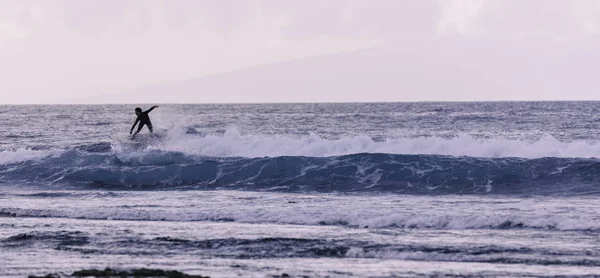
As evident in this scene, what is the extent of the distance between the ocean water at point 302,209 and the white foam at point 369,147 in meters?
0.06

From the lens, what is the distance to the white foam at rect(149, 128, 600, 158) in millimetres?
29031

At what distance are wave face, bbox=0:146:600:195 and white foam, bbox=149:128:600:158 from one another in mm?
2504

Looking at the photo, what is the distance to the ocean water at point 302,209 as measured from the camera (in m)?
12.6

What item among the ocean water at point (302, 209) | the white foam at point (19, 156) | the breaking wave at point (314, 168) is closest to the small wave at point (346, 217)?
the ocean water at point (302, 209)

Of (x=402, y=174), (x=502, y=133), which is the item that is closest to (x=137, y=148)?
(x=402, y=174)

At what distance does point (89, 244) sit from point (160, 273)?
3.87 m

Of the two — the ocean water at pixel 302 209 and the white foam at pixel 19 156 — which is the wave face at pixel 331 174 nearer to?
the ocean water at pixel 302 209

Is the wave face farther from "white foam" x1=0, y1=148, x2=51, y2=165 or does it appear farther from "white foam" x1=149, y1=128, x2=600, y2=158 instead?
"white foam" x1=149, y1=128, x2=600, y2=158

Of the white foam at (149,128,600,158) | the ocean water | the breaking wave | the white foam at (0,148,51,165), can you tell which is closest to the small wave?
the ocean water

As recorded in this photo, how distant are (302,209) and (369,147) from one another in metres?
13.5

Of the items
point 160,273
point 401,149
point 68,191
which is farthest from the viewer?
point 401,149

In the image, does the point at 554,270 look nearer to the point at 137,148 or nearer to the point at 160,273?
the point at 160,273

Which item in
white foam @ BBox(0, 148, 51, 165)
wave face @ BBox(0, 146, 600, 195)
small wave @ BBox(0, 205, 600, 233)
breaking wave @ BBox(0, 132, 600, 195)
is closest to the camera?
small wave @ BBox(0, 205, 600, 233)

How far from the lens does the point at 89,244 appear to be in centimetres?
1425
